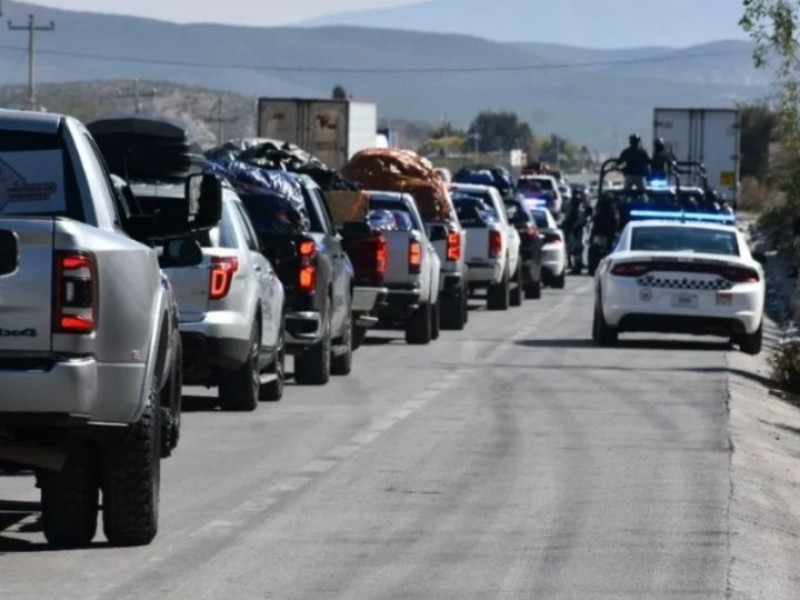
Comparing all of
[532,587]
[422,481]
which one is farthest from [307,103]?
[532,587]

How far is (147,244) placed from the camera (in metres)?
12.1

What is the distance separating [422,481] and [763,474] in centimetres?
234

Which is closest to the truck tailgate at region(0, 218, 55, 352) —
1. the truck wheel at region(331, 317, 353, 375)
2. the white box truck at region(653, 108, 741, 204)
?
the truck wheel at region(331, 317, 353, 375)

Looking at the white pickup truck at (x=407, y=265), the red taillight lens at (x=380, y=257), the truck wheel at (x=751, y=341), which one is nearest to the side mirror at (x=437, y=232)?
the white pickup truck at (x=407, y=265)

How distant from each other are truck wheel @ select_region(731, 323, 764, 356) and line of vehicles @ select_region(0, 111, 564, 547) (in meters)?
3.65

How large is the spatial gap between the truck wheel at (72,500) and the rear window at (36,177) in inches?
41.4

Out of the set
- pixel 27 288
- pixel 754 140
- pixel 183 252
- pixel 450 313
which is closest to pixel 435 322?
pixel 450 313

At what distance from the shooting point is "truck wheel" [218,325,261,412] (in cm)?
1878

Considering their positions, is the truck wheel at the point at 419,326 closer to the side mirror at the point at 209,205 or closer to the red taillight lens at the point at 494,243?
the red taillight lens at the point at 494,243

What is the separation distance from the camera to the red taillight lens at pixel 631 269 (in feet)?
91.7

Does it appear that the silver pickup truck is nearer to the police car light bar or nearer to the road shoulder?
the road shoulder

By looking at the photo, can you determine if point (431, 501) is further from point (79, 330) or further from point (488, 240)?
point (488, 240)

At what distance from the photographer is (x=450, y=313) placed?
33.7m

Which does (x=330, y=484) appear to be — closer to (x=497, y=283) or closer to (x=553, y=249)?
(x=497, y=283)
